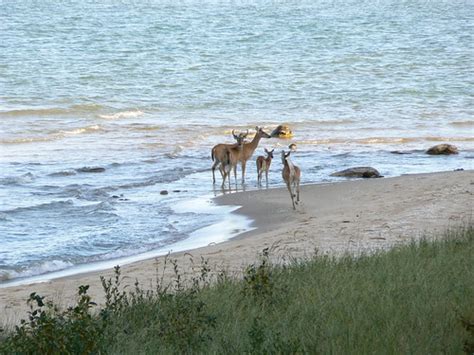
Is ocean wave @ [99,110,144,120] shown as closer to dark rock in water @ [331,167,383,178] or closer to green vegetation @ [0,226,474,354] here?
dark rock in water @ [331,167,383,178]

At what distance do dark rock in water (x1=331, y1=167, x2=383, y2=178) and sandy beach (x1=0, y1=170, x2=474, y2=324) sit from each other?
0.85m

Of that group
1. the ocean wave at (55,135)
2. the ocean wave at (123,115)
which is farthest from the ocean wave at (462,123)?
the ocean wave at (55,135)

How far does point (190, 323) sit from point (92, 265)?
6246mm

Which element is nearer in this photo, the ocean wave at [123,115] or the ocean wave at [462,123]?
the ocean wave at [462,123]

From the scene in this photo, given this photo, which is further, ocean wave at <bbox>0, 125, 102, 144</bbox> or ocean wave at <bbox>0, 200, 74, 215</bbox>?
ocean wave at <bbox>0, 125, 102, 144</bbox>

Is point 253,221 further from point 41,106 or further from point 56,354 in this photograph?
point 41,106

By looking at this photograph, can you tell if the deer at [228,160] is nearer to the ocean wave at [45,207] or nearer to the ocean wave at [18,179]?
the ocean wave at [45,207]

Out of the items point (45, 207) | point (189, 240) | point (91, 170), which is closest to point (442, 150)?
point (91, 170)

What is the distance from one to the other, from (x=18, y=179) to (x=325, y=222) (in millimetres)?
8119

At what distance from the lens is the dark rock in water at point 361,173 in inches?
832

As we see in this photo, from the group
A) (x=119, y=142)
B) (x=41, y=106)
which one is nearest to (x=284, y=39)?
(x=41, y=106)

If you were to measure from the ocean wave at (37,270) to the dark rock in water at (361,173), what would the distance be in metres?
8.62

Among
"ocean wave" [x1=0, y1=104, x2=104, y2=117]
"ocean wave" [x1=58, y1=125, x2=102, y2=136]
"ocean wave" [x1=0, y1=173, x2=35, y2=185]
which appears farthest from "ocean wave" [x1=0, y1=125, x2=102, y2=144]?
"ocean wave" [x1=0, y1=173, x2=35, y2=185]

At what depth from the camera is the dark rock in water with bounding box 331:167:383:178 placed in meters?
21.1
